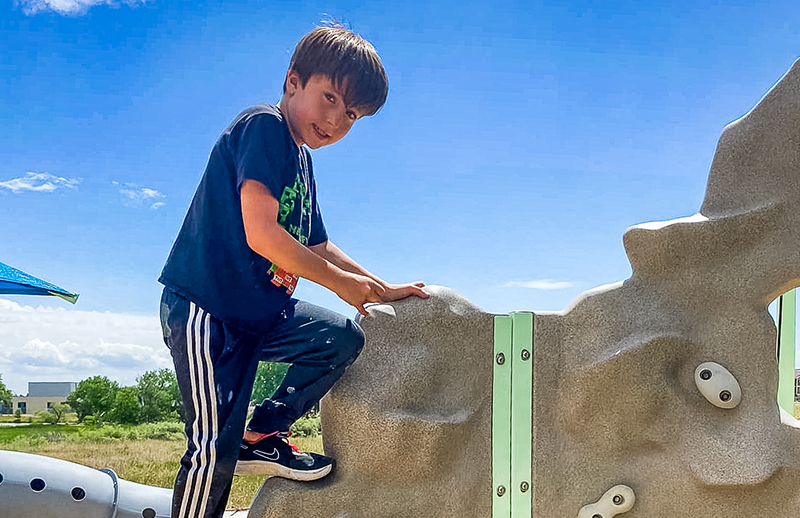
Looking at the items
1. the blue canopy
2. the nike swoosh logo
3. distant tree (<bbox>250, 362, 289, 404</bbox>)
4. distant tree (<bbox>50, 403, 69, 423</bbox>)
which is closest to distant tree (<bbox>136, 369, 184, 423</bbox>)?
distant tree (<bbox>50, 403, 69, 423</bbox>)

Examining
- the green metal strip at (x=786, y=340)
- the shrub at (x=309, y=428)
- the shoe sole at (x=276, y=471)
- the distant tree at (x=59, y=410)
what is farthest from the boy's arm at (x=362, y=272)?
the distant tree at (x=59, y=410)

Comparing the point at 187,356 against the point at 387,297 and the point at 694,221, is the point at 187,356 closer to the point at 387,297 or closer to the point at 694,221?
the point at 387,297

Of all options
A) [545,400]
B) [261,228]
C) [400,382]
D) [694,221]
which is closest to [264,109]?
[261,228]

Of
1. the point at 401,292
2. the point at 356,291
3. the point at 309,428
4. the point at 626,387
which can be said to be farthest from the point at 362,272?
the point at 309,428

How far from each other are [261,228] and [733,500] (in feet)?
6.25

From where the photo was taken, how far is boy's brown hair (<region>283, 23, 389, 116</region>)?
2445 mm

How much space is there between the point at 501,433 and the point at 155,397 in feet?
26.1

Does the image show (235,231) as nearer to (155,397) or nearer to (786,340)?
(786,340)

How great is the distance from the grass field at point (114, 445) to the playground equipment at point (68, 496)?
320cm

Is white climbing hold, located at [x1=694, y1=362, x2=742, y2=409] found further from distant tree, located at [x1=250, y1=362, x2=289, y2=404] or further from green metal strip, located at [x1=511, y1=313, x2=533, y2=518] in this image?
distant tree, located at [x1=250, y1=362, x2=289, y2=404]

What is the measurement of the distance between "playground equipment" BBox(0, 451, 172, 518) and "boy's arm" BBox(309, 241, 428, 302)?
119cm

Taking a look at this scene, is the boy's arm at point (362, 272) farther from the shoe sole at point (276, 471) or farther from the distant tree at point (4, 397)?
the distant tree at point (4, 397)

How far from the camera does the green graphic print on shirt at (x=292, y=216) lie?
2.42m

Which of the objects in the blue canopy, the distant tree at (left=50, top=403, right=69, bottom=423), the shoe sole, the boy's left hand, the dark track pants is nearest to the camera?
the dark track pants
